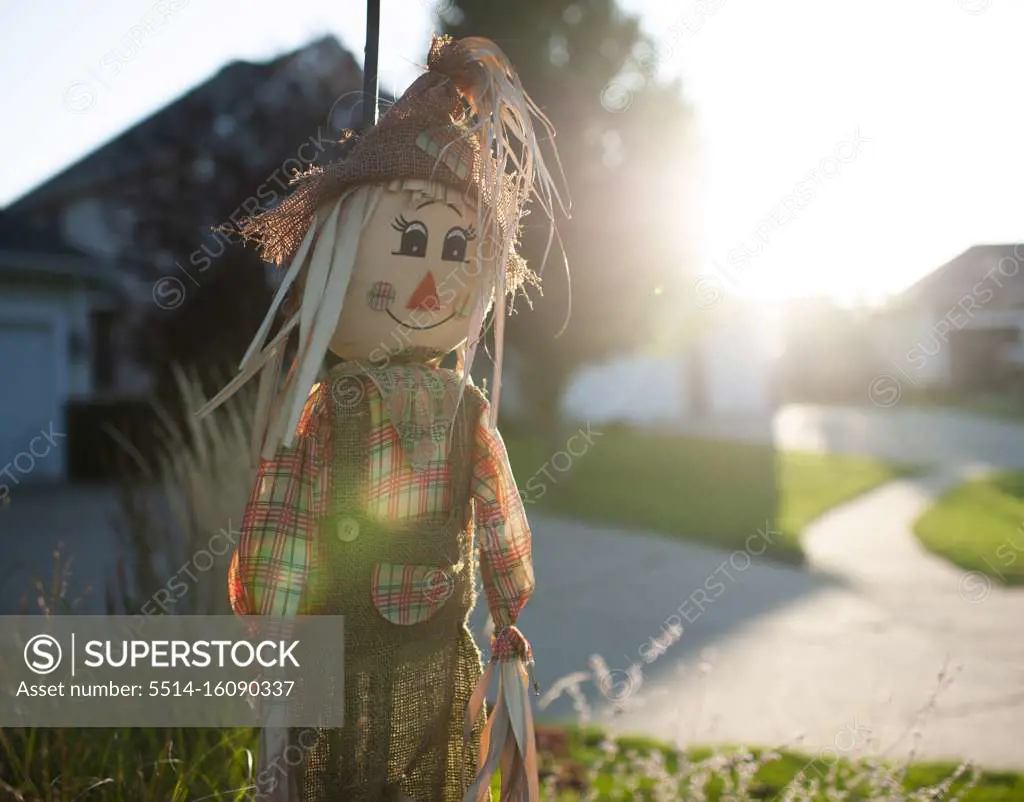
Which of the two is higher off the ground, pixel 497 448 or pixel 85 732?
pixel 497 448

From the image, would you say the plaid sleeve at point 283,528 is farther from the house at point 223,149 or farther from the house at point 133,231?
the house at point 223,149

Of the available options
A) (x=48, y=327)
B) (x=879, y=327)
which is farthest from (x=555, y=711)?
(x=879, y=327)

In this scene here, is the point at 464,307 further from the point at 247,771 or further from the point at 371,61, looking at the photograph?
the point at 247,771

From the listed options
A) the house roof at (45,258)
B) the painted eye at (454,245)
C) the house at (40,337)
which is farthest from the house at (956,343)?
the painted eye at (454,245)

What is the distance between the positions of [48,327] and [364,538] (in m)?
11.9

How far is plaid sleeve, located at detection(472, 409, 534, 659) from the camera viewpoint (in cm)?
216

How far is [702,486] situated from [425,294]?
924 centimetres

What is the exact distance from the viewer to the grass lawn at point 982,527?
6.61 m

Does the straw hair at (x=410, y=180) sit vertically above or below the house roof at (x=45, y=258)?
below

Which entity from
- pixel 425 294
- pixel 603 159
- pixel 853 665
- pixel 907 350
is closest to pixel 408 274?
pixel 425 294

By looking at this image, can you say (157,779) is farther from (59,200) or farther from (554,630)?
(59,200)

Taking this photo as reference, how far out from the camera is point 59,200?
610 inches

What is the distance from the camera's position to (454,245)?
2213 mm

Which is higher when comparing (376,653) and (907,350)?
(907,350)
